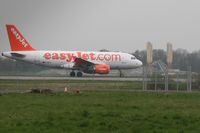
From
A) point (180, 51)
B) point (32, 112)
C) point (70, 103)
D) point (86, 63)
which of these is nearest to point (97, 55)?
point (86, 63)

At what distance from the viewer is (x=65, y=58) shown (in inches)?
2418

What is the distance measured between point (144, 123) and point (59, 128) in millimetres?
2647

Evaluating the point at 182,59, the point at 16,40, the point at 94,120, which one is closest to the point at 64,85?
the point at 16,40

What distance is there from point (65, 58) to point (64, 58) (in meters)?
0.12

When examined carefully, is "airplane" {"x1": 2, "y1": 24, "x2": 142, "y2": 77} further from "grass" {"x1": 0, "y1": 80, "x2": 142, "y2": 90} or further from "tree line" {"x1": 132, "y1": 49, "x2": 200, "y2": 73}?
"tree line" {"x1": 132, "y1": 49, "x2": 200, "y2": 73}

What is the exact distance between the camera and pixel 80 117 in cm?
1606

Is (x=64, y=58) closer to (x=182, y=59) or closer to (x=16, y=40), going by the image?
(x=16, y=40)

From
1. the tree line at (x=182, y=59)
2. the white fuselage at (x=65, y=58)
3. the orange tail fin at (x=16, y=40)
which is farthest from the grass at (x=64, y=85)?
the tree line at (x=182, y=59)

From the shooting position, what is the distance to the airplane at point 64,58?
60541 mm

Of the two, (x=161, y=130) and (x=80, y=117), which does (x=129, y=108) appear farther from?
(x=161, y=130)

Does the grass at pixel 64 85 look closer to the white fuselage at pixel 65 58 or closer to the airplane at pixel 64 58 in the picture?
the airplane at pixel 64 58

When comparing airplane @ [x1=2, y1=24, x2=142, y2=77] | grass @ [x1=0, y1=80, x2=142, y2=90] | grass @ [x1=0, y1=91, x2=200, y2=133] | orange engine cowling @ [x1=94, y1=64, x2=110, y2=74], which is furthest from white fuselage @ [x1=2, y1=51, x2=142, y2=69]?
grass @ [x1=0, y1=91, x2=200, y2=133]

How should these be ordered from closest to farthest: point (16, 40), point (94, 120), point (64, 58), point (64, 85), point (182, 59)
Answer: point (94, 120), point (64, 85), point (64, 58), point (16, 40), point (182, 59)

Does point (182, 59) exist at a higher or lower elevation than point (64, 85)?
higher
